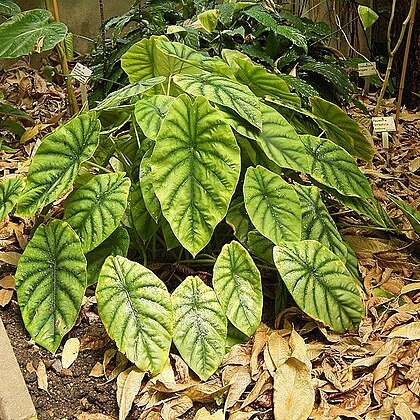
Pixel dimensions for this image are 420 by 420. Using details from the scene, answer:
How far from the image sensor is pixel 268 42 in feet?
10.3

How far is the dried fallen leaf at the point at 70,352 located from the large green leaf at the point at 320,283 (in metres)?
0.59

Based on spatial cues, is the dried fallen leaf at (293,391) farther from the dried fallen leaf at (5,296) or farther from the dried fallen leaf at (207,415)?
the dried fallen leaf at (5,296)

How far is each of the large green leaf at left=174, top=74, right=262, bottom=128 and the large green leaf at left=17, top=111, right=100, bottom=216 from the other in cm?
27

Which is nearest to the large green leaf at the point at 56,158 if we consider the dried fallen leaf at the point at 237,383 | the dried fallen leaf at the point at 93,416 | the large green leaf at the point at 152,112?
the large green leaf at the point at 152,112

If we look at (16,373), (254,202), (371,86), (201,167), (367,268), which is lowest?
(371,86)

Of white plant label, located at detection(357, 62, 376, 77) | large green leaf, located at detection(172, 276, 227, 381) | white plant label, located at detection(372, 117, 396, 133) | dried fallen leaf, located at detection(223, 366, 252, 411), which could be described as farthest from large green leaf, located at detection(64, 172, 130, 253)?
white plant label, located at detection(357, 62, 376, 77)

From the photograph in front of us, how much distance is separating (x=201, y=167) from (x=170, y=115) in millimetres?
157

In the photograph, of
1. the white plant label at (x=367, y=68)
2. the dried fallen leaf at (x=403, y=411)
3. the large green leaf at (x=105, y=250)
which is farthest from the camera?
the white plant label at (x=367, y=68)

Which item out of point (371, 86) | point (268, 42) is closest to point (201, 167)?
point (268, 42)

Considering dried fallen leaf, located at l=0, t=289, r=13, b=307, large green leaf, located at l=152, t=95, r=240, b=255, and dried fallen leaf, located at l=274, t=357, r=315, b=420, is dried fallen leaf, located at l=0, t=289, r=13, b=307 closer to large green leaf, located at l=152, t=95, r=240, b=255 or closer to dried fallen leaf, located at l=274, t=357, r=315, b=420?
large green leaf, located at l=152, t=95, r=240, b=255

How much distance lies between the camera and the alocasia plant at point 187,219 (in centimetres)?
173

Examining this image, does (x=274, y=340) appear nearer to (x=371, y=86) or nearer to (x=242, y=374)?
(x=242, y=374)

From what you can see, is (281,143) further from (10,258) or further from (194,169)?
(10,258)

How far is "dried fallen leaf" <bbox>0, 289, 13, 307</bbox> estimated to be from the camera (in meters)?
1.97
